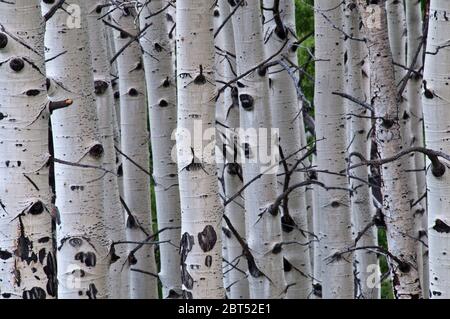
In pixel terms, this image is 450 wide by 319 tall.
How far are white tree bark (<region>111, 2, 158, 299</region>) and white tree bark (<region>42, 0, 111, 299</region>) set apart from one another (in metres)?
1.83

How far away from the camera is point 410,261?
3.50 m

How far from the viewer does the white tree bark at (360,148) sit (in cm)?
592

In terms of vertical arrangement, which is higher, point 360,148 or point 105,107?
point 360,148

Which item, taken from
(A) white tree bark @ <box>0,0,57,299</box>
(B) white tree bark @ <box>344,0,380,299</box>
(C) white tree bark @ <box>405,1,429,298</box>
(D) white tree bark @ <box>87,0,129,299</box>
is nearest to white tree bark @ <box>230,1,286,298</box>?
(D) white tree bark @ <box>87,0,129,299</box>

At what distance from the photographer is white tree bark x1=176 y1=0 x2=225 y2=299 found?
11.0 feet

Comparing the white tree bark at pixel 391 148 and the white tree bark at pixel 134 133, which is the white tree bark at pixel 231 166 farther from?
the white tree bark at pixel 391 148

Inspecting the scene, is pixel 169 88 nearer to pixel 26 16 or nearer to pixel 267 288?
pixel 267 288

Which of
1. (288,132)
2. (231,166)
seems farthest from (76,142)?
(288,132)

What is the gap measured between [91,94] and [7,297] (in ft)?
3.11

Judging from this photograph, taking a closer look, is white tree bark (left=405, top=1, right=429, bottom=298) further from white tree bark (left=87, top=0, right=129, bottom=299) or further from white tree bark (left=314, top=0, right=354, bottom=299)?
white tree bark (left=87, top=0, right=129, bottom=299)

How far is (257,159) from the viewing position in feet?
15.8

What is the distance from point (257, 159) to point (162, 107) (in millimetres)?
1094

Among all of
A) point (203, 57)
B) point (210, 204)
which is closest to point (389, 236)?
point (210, 204)

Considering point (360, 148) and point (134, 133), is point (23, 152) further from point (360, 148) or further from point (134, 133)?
point (360, 148)
